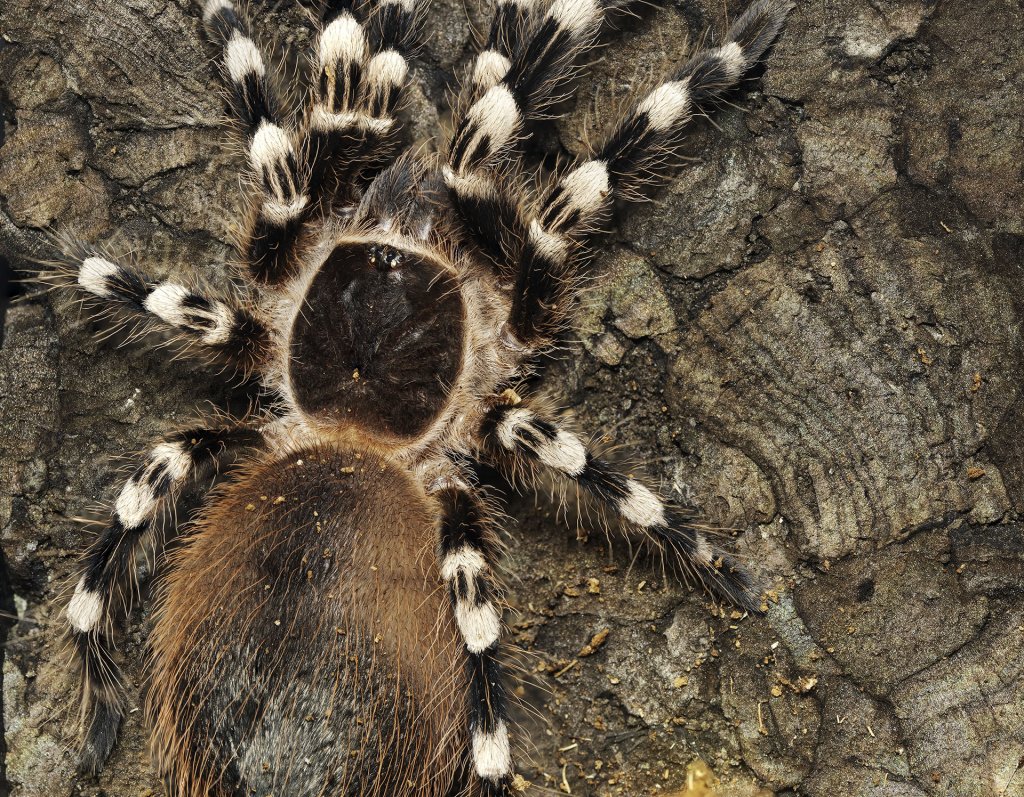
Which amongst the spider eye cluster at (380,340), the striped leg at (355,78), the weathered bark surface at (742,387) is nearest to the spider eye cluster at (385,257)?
the spider eye cluster at (380,340)

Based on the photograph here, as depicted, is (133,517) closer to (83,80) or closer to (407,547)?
(407,547)

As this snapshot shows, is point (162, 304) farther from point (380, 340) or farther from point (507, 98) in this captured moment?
point (507, 98)

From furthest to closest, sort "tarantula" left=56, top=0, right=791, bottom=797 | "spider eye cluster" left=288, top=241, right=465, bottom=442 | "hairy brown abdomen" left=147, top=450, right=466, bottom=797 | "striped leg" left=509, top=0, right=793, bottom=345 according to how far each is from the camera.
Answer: "spider eye cluster" left=288, top=241, right=465, bottom=442 < "striped leg" left=509, top=0, right=793, bottom=345 < "tarantula" left=56, top=0, right=791, bottom=797 < "hairy brown abdomen" left=147, top=450, right=466, bottom=797

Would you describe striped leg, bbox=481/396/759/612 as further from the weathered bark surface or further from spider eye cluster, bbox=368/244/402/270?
spider eye cluster, bbox=368/244/402/270

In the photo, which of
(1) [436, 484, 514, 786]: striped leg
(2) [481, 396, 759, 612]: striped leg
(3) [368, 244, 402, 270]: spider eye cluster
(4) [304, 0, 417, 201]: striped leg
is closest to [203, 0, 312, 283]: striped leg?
(4) [304, 0, 417, 201]: striped leg

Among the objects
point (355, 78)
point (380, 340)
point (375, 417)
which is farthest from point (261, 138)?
point (375, 417)

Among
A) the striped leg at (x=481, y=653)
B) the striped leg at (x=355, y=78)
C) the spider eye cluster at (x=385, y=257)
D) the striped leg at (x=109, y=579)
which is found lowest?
the striped leg at (x=109, y=579)

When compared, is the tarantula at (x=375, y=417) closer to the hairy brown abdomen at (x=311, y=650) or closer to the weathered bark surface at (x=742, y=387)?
the hairy brown abdomen at (x=311, y=650)

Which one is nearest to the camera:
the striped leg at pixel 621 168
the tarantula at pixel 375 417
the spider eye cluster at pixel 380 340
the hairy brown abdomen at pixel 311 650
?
the hairy brown abdomen at pixel 311 650
